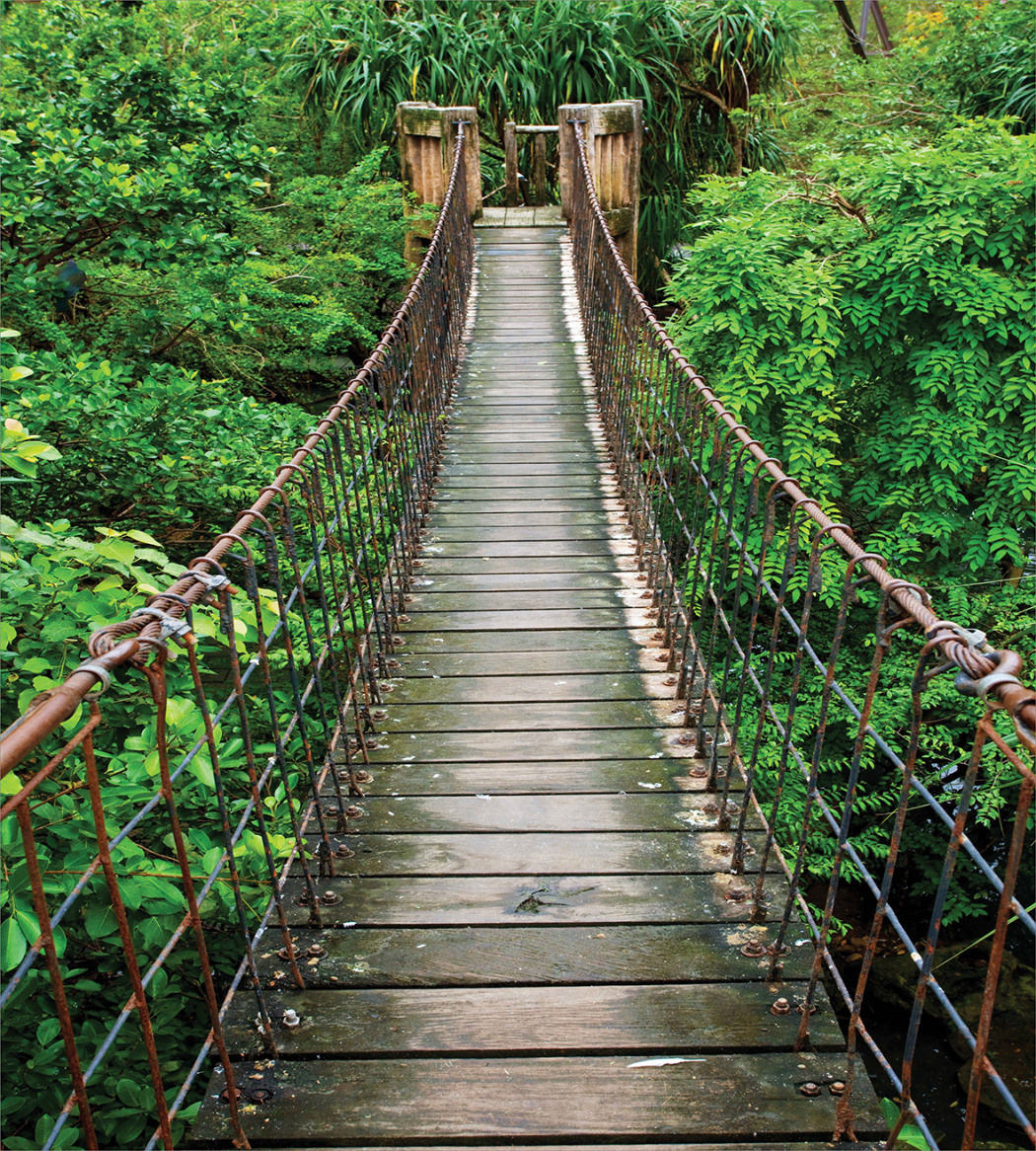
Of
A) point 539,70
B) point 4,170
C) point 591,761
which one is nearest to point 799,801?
point 591,761

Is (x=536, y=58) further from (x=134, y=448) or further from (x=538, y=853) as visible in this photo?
(x=538, y=853)

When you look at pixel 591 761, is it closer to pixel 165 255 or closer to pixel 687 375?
pixel 687 375

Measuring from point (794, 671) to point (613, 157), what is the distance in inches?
370

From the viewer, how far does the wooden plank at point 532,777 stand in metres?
3.03

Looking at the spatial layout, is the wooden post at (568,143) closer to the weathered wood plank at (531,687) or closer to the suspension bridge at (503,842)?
the suspension bridge at (503,842)

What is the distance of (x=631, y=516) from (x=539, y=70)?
8.41 m

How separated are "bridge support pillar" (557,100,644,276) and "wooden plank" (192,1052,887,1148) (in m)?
9.36

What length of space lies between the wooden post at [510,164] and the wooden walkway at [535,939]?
8600 mm

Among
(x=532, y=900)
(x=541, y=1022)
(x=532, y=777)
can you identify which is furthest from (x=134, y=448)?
(x=541, y=1022)

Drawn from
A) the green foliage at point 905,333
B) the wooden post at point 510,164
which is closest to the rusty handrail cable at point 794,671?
the green foliage at point 905,333

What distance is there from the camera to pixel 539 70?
11.2 meters

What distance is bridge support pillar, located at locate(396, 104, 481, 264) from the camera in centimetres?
963

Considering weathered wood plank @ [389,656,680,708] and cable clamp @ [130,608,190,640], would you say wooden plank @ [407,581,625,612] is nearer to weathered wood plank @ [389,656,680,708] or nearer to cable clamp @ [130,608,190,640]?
weathered wood plank @ [389,656,680,708]

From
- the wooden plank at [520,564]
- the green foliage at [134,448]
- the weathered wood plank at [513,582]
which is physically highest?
the green foliage at [134,448]
